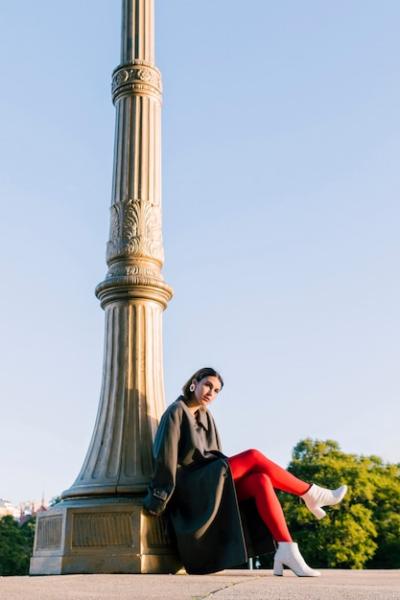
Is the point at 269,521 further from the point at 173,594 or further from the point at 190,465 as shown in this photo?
the point at 173,594

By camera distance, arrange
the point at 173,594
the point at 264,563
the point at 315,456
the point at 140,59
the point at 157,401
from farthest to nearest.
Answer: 1. the point at 315,456
2. the point at 264,563
3. the point at 140,59
4. the point at 157,401
5. the point at 173,594

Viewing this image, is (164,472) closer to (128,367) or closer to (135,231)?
(128,367)

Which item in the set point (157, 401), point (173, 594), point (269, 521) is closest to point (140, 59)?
point (157, 401)

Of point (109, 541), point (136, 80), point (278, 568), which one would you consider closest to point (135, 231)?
point (136, 80)

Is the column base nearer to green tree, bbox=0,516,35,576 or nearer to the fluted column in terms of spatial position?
the fluted column

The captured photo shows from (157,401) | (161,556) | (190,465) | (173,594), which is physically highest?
(157,401)

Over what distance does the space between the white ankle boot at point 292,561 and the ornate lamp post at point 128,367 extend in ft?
3.05

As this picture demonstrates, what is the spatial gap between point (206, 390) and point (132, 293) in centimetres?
127

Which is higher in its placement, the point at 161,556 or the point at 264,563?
the point at 264,563

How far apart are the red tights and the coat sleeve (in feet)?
1.59

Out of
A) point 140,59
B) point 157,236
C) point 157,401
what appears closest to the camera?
Answer: point 157,401

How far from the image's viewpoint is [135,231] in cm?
728

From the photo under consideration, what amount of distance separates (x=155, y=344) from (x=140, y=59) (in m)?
3.07

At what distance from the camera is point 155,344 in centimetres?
703
